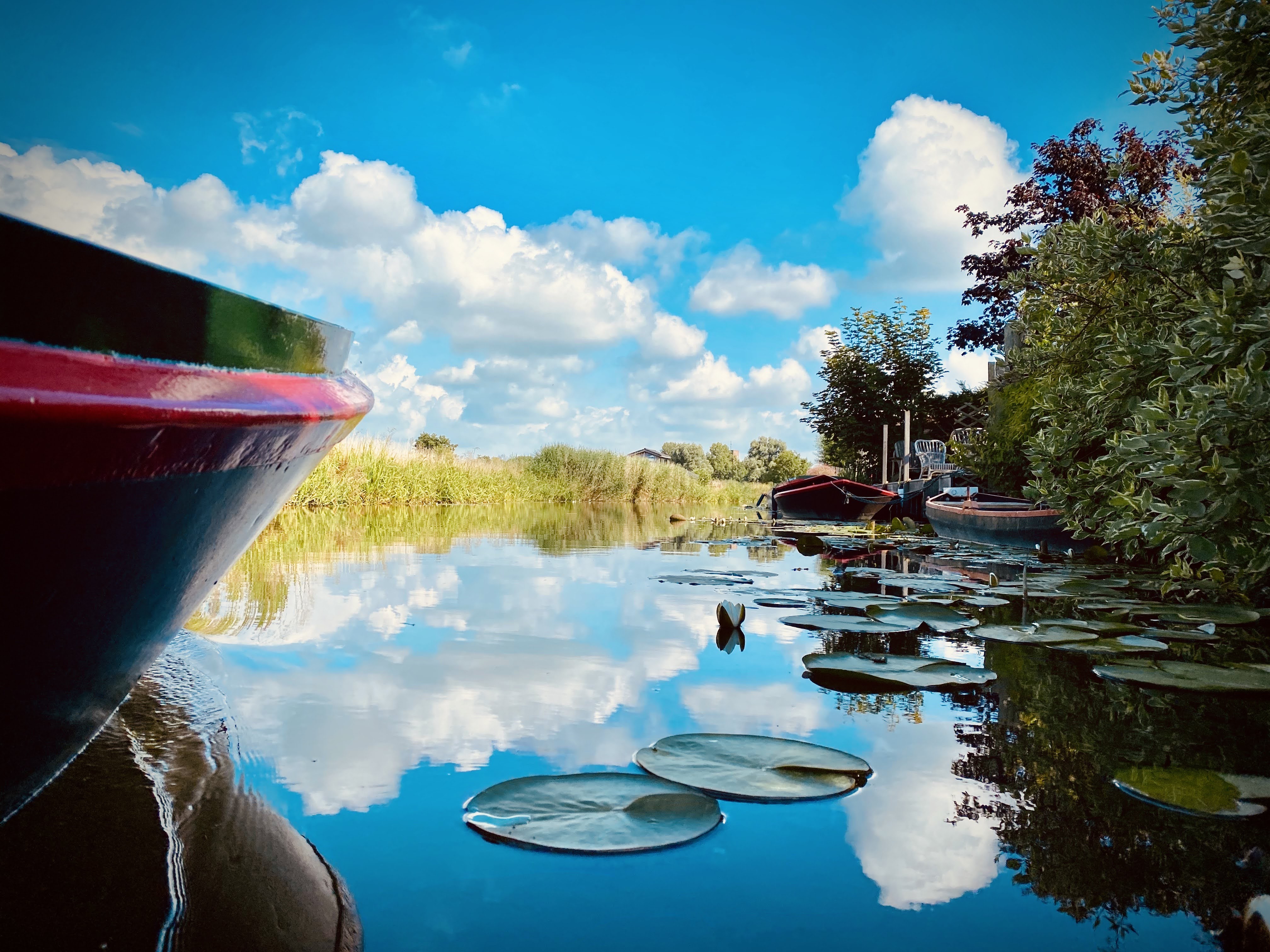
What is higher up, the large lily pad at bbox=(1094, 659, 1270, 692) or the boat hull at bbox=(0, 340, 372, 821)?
the boat hull at bbox=(0, 340, 372, 821)

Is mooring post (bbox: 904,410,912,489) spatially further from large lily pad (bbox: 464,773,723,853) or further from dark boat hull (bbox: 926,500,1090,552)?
large lily pad (bbox: 464,773,723,853)

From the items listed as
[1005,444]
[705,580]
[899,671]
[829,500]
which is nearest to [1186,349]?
[899,671]

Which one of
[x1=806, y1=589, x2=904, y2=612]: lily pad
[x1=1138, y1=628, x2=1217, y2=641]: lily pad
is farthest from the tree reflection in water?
[x1=806, y1=589, x2=904, y2=612]: lily pad

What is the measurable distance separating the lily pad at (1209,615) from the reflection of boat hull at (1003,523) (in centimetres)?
185

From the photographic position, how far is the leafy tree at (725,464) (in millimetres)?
45875

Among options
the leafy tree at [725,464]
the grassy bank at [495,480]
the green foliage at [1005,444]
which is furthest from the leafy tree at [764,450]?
the green foliage at [1005,444]

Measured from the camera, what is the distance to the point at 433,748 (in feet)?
5.09

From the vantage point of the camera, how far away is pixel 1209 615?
308 cm

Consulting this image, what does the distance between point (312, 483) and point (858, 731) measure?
11.7m

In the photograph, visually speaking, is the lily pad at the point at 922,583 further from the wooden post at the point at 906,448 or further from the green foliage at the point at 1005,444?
the wooden post at the point at 906,448

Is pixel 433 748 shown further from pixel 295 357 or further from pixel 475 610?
pixel 475 610

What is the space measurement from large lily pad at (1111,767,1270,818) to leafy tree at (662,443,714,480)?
136 feet

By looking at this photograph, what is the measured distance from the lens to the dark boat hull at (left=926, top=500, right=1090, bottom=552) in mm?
6141

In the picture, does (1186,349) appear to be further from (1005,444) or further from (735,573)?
(1005,444)
